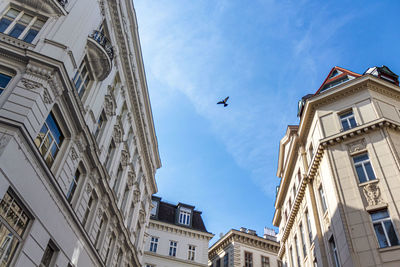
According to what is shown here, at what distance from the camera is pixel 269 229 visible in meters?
58.2

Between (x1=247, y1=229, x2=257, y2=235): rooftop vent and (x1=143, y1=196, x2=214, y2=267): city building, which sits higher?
(x1=247, y1=229, x2=257, y2=235): rooftop vent

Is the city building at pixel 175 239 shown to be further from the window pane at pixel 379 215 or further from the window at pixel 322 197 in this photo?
the window pane at pixel 379 215

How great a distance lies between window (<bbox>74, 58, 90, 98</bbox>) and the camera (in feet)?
62.3

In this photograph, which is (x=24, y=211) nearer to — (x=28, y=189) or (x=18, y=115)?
(x=28, y=189)

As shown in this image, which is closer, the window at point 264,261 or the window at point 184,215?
the window at point 184,215

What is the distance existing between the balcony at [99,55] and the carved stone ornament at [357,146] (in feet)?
57.8

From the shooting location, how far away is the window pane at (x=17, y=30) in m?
16.6

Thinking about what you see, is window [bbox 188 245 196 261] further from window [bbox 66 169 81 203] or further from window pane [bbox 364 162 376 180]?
window [bbox 66 169 81 203]

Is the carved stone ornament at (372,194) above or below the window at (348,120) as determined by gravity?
below

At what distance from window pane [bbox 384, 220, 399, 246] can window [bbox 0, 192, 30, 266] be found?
19032 millimetres

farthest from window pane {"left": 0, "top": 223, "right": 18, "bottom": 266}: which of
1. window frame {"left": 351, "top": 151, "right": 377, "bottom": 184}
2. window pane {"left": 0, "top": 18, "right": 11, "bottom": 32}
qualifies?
window frame {"left": 351, "top": 151, "right": 377, "bottom": 184}

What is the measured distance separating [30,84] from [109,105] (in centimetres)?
828

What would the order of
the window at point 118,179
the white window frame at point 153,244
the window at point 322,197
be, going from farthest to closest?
the white window frame at point 153,244 < the window at point 322,197 < the window at point 118,179

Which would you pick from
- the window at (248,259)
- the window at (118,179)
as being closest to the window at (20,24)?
the window at (118,179)
